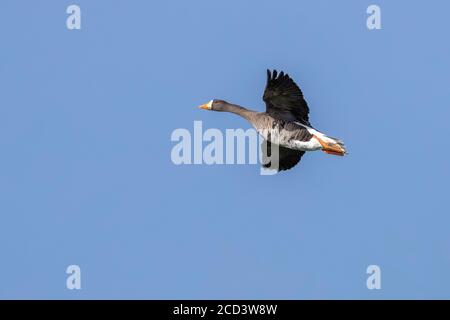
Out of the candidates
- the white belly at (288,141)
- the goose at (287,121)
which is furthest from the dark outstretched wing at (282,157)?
the white belly at (288,141)

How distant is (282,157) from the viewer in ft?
75.8

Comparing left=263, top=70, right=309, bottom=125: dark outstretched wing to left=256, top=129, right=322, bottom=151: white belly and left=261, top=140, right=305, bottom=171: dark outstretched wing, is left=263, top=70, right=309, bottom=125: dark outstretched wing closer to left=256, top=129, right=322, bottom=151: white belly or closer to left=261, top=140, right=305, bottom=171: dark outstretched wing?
left=256, top=129, right=322, bottom=151: white belly

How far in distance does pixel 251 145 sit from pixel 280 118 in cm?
160

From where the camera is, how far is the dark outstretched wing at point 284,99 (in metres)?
21.6

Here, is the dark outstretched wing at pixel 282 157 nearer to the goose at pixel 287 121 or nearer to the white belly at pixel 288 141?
the goose at pixel 287 121

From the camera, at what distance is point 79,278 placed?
24234 millimetres

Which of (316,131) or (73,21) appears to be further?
(73,21)

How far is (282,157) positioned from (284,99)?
1568mm

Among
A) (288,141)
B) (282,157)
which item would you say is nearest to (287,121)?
(288,141)

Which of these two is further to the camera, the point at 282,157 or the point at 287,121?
the point at 282,157

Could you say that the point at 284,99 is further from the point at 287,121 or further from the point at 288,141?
the point at 288,141
